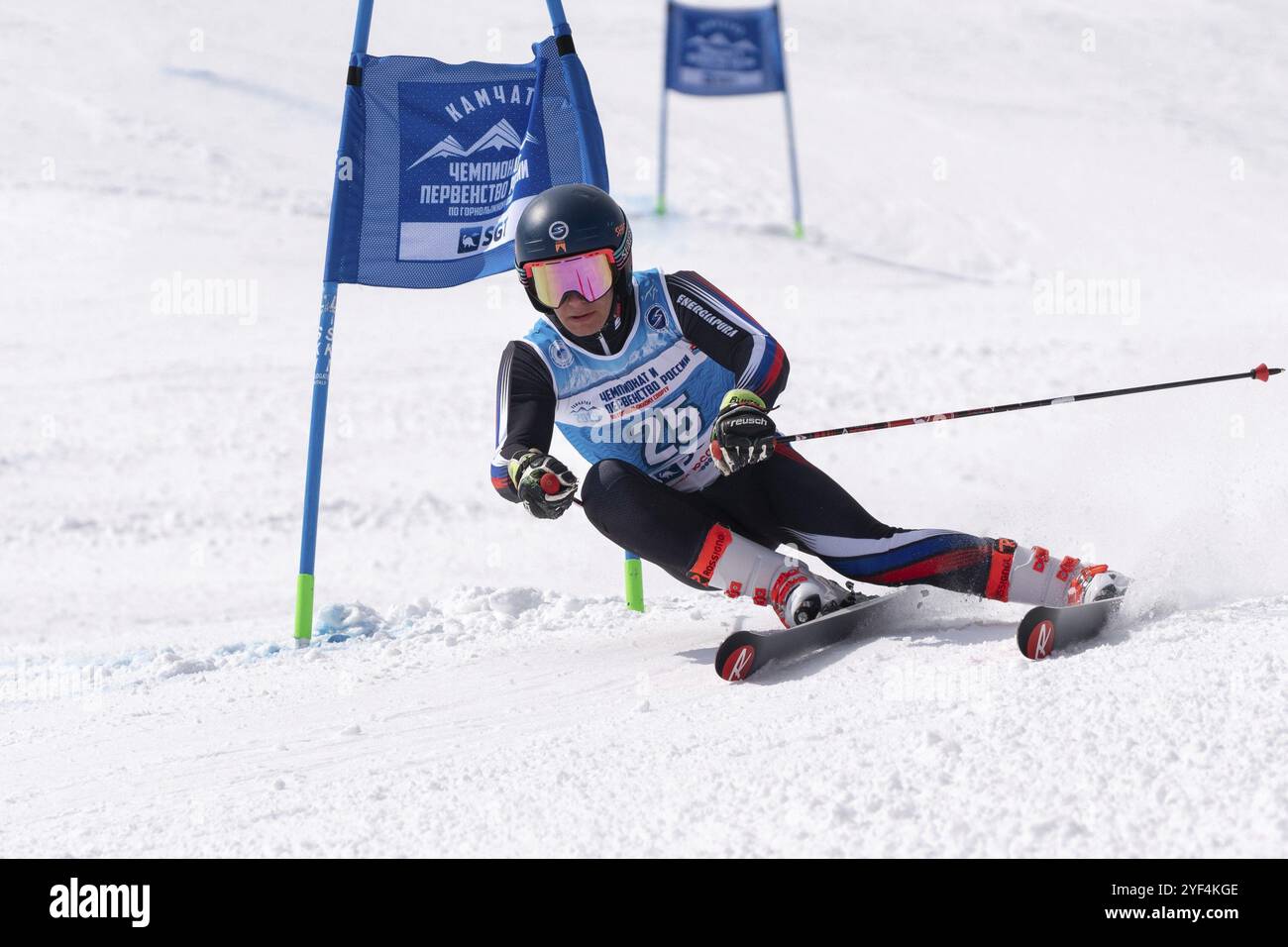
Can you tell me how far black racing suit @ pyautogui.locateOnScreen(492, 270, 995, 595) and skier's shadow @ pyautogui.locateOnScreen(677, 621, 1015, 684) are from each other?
0.13 m

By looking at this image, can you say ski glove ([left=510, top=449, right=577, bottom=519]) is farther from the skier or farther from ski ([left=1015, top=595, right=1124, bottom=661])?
ski ([left=1015, top=595, right=1124, bottom=661])

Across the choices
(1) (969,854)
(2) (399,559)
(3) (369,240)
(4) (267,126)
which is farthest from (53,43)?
(1) (969,854)

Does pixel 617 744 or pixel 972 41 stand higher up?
pixel 972 41

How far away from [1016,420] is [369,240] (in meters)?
5.40

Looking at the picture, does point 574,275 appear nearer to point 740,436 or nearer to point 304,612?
point 740,436

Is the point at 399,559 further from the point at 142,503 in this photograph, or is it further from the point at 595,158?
the point at 595,158

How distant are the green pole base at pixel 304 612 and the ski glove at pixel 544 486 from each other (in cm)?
137

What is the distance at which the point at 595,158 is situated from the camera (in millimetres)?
4996

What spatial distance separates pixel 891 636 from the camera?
3.80 m
